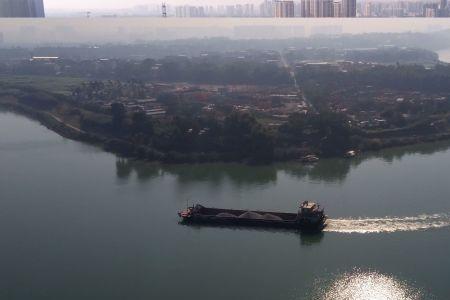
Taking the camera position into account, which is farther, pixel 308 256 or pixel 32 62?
pixel 32 62

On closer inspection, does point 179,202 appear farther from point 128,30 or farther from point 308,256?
point 128,30

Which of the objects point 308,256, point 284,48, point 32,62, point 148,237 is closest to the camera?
point 308,256

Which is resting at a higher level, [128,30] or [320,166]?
[128,30]

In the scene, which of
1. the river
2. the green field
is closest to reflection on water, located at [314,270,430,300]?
the river

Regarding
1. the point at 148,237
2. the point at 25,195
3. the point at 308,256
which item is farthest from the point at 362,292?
the point at 25,195

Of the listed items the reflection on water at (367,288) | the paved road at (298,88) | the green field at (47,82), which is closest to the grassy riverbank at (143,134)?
the green field at (47,82)

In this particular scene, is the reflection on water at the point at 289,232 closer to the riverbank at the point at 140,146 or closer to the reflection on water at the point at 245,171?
the reflection on water at the point at 245,171
